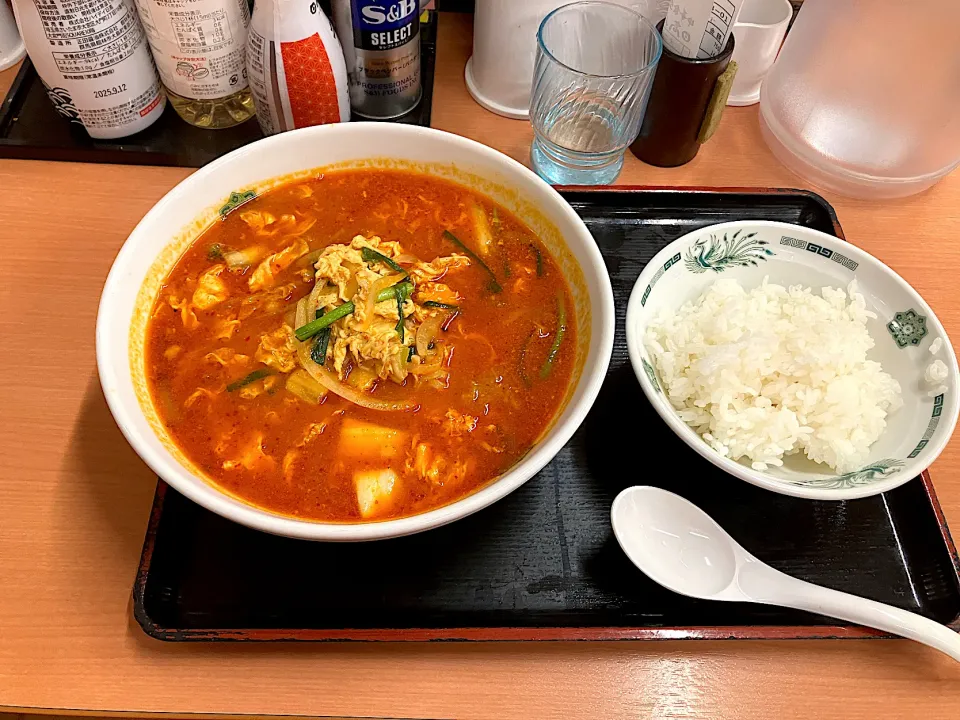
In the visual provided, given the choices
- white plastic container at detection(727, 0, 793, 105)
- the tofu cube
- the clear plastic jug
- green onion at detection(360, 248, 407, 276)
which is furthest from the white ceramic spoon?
white plastic container at detection(727, 0, 793, 105)

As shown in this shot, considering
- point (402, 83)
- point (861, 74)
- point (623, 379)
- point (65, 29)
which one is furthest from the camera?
point (402, 83)

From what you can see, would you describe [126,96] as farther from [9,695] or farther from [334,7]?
[9,695]

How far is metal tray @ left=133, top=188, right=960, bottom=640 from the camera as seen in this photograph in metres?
1.12

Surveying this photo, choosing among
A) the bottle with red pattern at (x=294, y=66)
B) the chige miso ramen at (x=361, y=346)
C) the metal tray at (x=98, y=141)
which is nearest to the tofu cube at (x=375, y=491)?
the chige miso ramen at (x=361, y=346)

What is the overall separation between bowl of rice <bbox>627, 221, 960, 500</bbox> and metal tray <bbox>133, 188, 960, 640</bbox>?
10 centimetres

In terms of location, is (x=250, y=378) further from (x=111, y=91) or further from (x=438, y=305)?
(x=111, y=91)

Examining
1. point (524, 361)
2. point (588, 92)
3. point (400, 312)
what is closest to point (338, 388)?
point (400, 312)

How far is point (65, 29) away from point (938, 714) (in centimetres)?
207

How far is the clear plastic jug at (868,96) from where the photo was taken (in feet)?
5.07

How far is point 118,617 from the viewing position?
1148 mm

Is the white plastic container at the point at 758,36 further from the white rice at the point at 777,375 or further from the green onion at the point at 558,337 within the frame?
the green onion at the point at 558,337

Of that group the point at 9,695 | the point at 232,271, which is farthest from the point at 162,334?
the point at 9,695

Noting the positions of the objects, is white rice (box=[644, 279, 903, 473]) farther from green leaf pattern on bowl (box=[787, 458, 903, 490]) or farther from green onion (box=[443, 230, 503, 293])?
green onion (box=[443, 230, 503, 293])

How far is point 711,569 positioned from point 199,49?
1.52 metres
